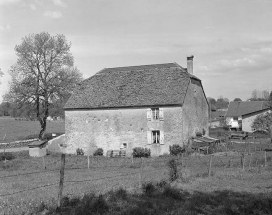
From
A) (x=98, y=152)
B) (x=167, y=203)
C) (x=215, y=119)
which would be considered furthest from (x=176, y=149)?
(x=215, y=119)

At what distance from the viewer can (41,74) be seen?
137 feet

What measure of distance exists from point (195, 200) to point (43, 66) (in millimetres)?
36131

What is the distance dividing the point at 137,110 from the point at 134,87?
2887 millimetres

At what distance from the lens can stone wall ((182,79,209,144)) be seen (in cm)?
3004

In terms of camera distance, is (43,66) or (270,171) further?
(43,66)

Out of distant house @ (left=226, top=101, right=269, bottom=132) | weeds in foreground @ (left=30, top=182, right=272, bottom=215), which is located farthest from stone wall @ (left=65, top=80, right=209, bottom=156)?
distant house @ (left=226, top=101, right=269, bottom=132)

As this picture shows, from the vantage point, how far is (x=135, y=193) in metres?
10.6

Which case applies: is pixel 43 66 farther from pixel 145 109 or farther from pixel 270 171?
pixel 270 171

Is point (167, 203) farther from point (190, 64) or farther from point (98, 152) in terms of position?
point (190, 64)

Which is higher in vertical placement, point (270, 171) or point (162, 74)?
point (162, 74)

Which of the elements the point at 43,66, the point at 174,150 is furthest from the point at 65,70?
the point at 174,150

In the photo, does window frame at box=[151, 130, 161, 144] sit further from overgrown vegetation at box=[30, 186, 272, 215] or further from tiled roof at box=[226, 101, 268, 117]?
tiled roof at box=[226, 101, 268, 117]

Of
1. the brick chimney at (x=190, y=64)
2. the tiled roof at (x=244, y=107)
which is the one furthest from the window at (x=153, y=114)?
the tiled roof at (x=244, y=107)

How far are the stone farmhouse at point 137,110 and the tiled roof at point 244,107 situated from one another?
1047 inches
